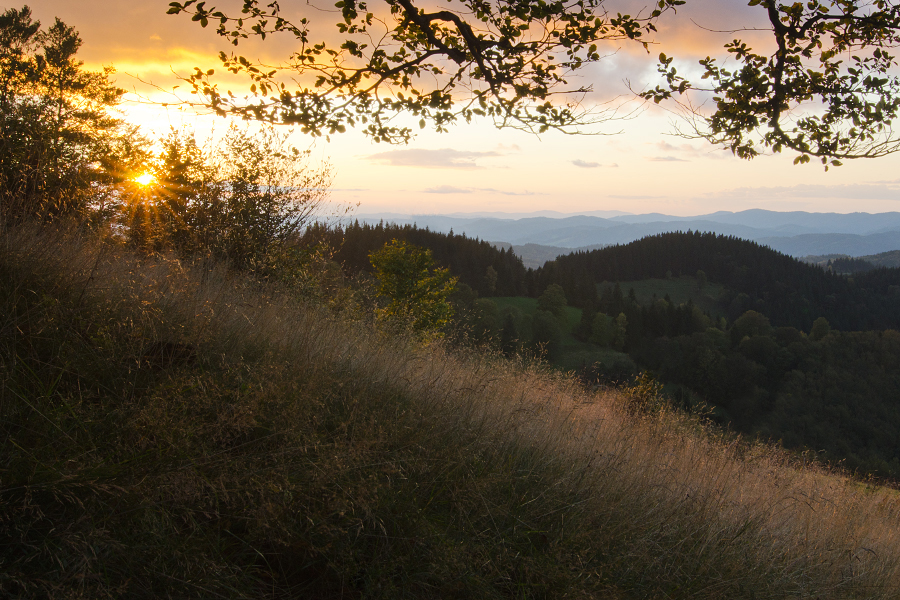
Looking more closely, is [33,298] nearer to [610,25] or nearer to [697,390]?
[610,25]

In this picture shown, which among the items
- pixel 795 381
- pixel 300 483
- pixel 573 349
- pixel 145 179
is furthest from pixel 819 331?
pixel 300 483

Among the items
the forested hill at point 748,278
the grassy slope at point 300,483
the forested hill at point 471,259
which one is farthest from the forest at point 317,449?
the forested hill at point 748,278

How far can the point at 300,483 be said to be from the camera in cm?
234

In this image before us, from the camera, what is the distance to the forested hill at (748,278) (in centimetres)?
11319

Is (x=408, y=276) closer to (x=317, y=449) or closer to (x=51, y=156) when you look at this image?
(x=51, y=156)

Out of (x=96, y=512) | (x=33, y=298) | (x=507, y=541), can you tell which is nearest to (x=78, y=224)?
(x=33, y=298)

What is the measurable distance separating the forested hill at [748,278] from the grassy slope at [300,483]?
9933 cm

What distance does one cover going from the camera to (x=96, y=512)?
1.89m

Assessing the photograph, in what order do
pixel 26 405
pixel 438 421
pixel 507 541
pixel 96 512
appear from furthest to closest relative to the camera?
pixel 438 421
pixel 507 541
pixel 26 405
pixel 96 512

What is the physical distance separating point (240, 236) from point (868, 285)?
173m

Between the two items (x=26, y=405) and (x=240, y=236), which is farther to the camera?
(x=240, y=236)

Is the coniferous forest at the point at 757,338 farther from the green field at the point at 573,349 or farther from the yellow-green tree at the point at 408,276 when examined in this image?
the yellow-green tree at the point at 408,276

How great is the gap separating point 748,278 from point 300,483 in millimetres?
164114

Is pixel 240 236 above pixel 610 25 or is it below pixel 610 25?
below
